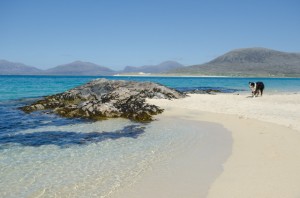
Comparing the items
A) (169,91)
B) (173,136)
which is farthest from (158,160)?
(169,91)

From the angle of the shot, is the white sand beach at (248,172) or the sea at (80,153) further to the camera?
the sea at (80,153)

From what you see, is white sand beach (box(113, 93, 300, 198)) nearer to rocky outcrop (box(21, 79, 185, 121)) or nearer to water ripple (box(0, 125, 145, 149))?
water ripple (box(0, 125, 145, 149))

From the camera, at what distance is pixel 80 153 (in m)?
9.91

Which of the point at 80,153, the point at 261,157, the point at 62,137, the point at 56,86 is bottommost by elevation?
the point at 56,86

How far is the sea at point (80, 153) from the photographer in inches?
278

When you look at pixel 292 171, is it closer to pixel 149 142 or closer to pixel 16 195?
pixel 149 142

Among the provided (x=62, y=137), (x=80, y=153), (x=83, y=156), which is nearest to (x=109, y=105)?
(x=62, y=137)

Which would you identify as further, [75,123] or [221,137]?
[75,123]

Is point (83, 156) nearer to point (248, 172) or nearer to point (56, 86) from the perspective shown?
point (248, 172)

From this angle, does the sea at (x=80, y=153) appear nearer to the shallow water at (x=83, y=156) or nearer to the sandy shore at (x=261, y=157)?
the shallow water at (x=83, y=156)

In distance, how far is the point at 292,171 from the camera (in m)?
7.57

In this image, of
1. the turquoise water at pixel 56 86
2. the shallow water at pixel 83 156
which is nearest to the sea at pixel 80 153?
the shallow water at pixel 83 156

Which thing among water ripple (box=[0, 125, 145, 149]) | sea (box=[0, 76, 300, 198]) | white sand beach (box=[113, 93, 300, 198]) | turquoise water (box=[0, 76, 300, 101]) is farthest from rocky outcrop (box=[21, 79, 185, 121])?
turquoise water (box=[0, 76, 300, 101])

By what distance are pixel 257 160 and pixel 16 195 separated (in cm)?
636
